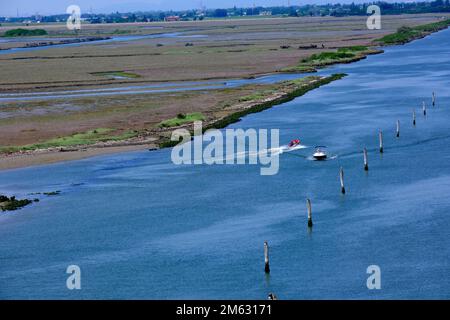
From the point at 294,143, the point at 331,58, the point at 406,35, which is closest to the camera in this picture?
the point at 294,143

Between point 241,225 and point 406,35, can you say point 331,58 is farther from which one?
point 241,225

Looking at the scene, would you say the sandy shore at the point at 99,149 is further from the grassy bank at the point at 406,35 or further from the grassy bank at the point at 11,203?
the grassy bank at the point at 406,35

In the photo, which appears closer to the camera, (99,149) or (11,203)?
(11,203)

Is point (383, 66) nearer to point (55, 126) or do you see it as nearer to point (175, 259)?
point (55, 126)

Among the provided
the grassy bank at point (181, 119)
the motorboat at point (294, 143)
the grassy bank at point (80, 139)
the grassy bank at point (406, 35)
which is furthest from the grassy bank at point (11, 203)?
the grassy bank at point (406, 35)

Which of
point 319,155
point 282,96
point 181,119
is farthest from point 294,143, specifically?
point 282,96

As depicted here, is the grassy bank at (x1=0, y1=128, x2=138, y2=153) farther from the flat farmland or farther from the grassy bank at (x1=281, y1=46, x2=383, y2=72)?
the grassy bank at (x1=281, y1=46, x2=383, y2=72)

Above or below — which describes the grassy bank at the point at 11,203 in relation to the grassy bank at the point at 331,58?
below

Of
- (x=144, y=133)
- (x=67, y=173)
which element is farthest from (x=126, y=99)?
(x=67, y=173)
